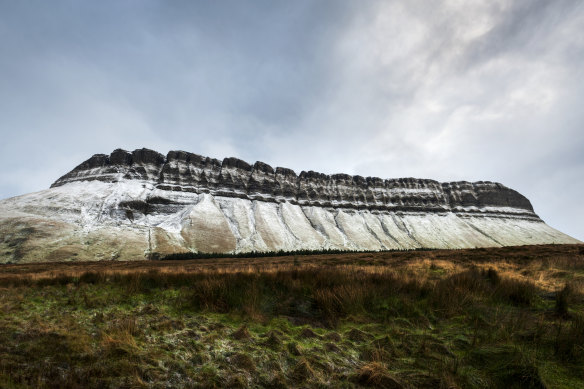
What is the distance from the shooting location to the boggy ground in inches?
118

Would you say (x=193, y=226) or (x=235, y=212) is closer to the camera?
(x=193, y=226)

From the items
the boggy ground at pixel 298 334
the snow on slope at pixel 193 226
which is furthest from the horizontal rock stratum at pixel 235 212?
the boggy ground at pixel 298 334

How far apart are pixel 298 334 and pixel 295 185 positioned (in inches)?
4740

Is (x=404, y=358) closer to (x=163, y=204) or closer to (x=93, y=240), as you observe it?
(x=93, y=240)

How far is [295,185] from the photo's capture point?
409 feet

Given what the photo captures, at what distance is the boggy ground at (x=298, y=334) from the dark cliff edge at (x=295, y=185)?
98.5 metres

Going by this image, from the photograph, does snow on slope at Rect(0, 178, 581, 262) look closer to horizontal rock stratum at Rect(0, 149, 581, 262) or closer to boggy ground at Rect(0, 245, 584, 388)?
horizontal rock stratum at Rect(0, 149, 581, 262)

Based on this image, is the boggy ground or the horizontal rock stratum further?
the horizontal rock stratum

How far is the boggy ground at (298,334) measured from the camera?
9.81 feet

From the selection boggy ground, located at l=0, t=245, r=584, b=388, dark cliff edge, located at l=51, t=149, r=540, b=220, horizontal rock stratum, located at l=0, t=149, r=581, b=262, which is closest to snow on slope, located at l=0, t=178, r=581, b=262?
horizontal rock stratum, located at l=0, t=149, r=581, b=262

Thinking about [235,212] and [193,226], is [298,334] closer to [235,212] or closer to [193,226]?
[193,226]

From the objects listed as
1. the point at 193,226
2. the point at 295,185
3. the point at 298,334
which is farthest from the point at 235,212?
the point at 298,334

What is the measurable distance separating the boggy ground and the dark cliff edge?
98.5m

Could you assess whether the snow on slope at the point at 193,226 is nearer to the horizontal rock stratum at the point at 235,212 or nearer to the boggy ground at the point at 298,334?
the horizontal rock stratum at the point at 235,212
